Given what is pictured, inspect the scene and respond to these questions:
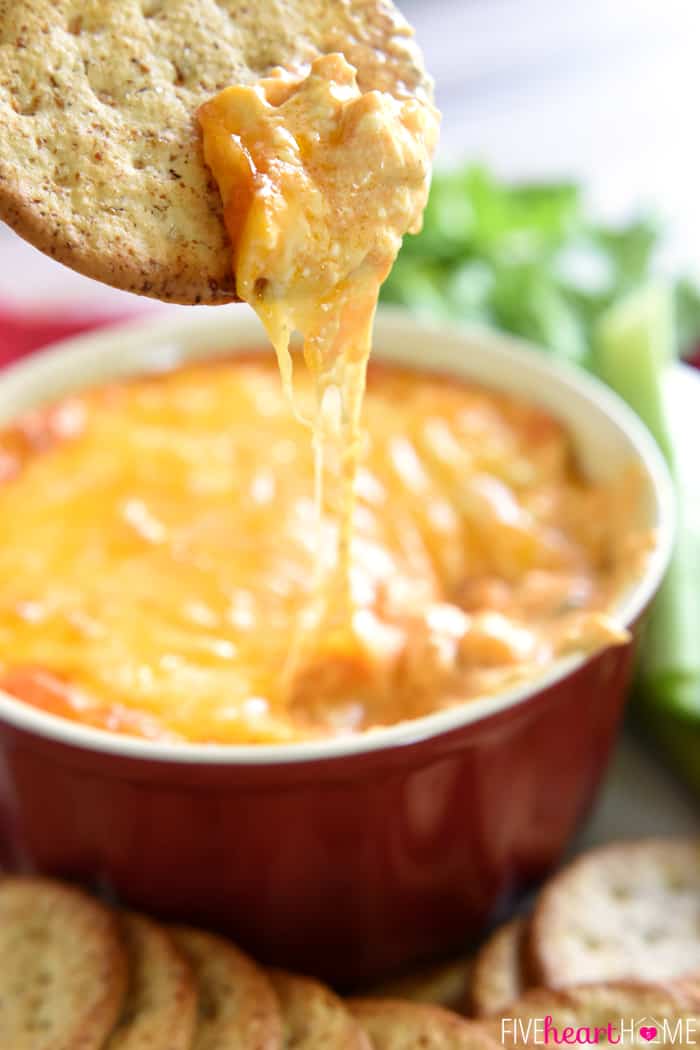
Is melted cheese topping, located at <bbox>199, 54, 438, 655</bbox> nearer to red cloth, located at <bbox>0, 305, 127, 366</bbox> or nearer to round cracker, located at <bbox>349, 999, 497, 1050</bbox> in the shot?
round cracker, located at <bbox>349, 999, 497, 1050</bbox>

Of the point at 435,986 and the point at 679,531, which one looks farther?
the point at 679,531

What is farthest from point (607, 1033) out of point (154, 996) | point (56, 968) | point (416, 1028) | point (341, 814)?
point (56, 968)

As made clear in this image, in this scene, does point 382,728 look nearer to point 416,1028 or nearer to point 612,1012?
point 416,1028

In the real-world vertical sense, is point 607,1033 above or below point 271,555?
below

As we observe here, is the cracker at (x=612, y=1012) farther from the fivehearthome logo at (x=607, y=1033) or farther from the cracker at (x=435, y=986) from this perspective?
the cracker at (x=435, y=986)

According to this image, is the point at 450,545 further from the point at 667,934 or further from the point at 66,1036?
the point at 66,1036

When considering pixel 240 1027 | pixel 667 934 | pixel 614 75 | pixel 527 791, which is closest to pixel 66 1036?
pixel 240 1027
